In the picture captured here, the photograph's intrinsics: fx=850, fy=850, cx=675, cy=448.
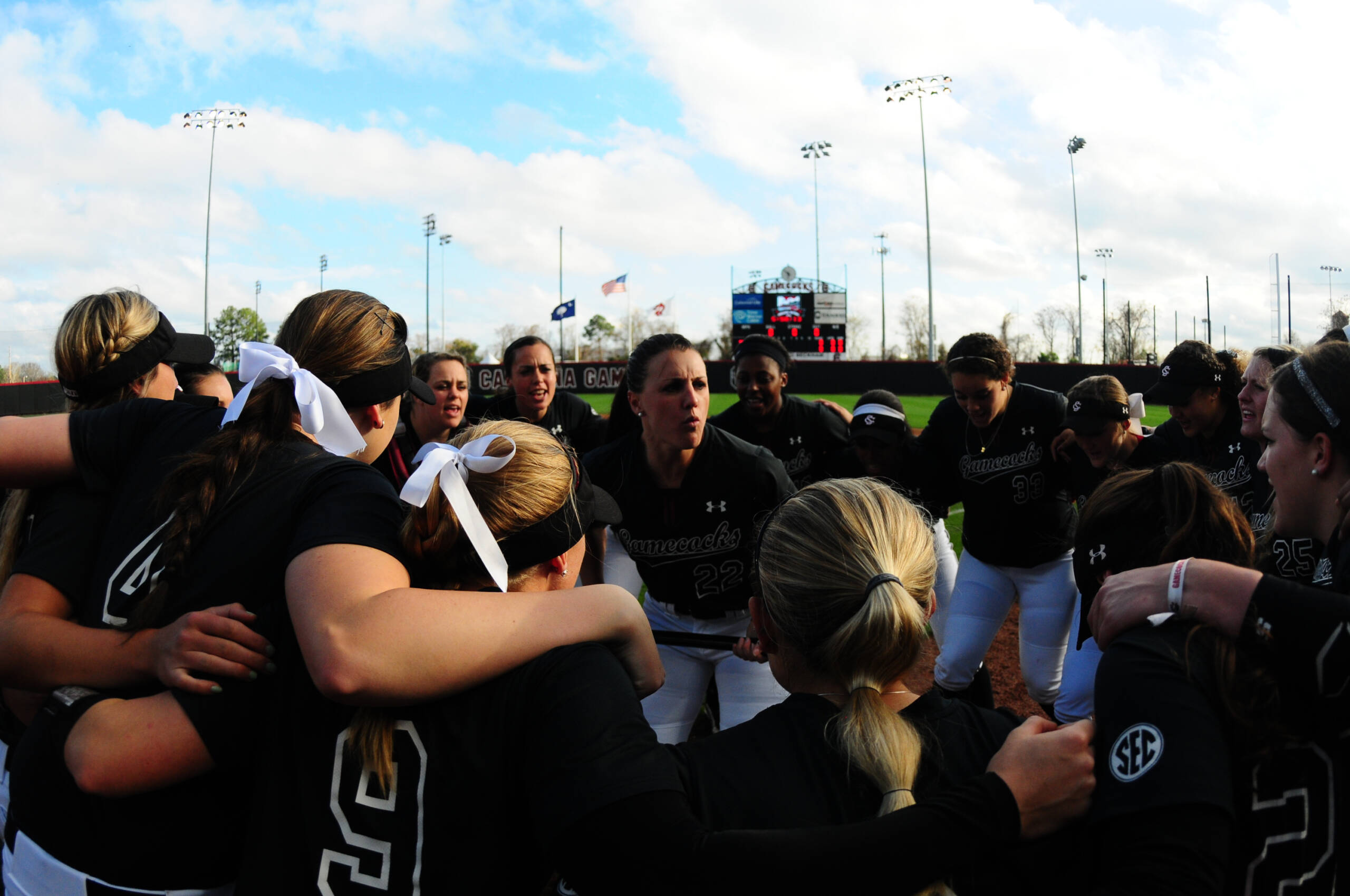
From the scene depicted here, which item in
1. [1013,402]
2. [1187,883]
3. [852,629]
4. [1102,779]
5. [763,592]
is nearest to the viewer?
[1187,883]

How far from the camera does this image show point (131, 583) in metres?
1.63

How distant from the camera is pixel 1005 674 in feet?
19.8

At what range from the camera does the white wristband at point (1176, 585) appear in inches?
57.2

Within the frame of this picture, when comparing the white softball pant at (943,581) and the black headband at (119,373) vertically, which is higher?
the black headband at (119,373)

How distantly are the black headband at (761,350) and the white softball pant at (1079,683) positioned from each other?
7.94ft

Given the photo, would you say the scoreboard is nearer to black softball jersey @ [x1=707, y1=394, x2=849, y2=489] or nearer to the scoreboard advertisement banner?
the scoreboard advertisement banner

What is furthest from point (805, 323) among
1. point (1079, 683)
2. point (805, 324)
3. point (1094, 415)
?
point (1079, 683)

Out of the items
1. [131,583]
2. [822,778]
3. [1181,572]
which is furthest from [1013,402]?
[131,583]

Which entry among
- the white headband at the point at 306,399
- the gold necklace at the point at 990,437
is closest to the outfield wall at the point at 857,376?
the gold necklace at the point at 990,437

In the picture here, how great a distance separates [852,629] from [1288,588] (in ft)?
2.36

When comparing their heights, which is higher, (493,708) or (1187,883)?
(493,708)

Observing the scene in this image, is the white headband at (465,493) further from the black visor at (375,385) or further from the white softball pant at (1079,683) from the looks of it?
the white softball pant at (1079,683)

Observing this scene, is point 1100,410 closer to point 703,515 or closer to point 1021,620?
point 1021,620

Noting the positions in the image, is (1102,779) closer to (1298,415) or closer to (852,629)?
(852,629)
